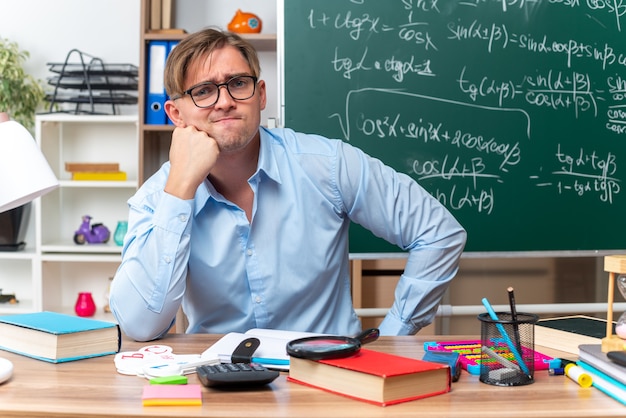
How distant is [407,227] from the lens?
6.00 feet

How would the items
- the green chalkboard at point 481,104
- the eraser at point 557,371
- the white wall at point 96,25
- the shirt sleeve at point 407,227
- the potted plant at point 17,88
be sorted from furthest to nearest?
the white wall at point 96,25, the potted plant at point 17,88, the green chalkboard at point 481,104, the shirt sleeve at point 407,227, the eraser at point 557,371

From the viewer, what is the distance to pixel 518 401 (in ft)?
3.39

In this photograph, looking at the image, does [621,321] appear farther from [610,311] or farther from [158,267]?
[158,267]

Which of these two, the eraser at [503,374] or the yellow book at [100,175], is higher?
the yellow book at [100,175]

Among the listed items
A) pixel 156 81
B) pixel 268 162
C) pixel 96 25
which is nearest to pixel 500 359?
pixel 268 162

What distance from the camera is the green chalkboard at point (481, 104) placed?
2641mm

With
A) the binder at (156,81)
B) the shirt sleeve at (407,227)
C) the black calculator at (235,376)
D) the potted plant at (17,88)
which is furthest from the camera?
the potted plant at (17,88)

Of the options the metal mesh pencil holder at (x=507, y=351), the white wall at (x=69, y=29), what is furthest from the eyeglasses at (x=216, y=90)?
the white wall at (x=69, y=29)

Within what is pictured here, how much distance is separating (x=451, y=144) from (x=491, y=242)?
1.22 ft

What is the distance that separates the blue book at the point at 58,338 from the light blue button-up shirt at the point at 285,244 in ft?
0.56

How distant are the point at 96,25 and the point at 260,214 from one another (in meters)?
2.44

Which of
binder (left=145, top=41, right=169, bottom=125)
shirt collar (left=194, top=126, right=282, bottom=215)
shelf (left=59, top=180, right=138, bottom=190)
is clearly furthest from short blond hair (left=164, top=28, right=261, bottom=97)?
shelf (left=59, top=180, right=138, bottom=190)

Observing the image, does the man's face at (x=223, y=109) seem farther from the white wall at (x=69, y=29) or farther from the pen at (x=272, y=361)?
the white wall at (x=69, y=29)

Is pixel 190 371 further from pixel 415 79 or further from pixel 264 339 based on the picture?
pixel 415 79
